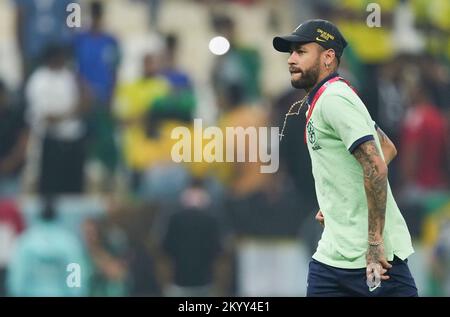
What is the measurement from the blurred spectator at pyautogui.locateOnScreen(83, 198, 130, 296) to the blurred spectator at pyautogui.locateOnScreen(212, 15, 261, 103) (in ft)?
6.39

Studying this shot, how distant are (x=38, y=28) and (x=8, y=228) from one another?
8.07 ft

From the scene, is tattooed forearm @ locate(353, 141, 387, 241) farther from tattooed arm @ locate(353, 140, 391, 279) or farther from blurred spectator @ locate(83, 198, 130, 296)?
Answer: blurred spectator @ locate(83, 198, 130, 296)

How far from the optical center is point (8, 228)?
14.8 meters

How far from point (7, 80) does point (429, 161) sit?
17.4ft

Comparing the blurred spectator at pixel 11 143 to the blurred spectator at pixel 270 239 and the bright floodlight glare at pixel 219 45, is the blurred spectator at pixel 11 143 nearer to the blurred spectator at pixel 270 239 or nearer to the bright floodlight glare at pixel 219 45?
the bright floodlight glare at pixel 219 45

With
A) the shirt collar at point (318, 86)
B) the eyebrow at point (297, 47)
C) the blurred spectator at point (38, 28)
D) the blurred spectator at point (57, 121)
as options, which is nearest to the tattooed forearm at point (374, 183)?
the shirt collar at point (318, 86)

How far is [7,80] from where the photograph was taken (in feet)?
48.3

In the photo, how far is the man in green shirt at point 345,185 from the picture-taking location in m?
6.07

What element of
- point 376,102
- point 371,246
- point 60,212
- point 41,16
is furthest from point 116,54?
point 371,246

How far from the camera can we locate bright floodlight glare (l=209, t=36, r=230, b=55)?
14955 millimetres

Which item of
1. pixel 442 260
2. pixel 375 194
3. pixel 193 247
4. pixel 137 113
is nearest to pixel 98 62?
pixel 137 113

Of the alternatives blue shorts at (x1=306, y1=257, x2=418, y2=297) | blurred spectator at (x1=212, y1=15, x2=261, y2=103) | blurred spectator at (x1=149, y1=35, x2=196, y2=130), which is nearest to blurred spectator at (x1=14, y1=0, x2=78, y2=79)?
blurred spectator at (x1=149, y1=35, x2=196, y2=130)

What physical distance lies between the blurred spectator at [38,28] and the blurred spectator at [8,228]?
63.4 inches

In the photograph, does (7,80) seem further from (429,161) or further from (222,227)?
(429,161)
